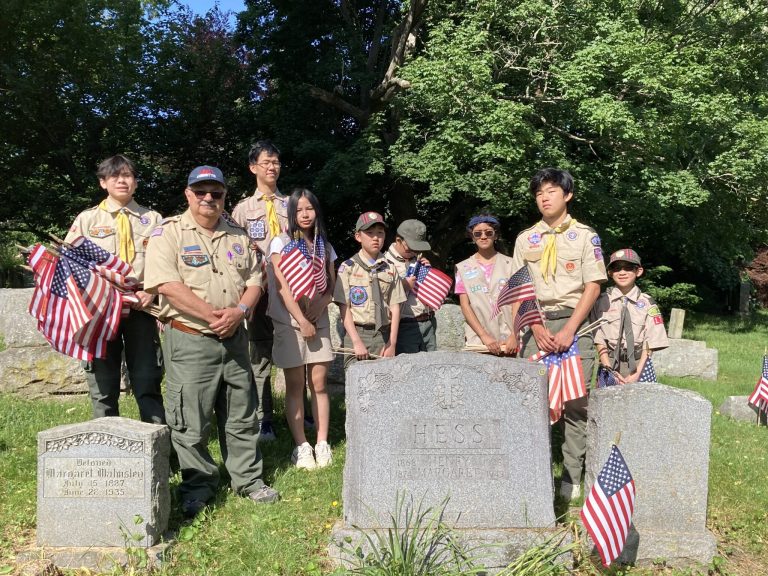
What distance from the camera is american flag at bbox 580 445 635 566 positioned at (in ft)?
12.2

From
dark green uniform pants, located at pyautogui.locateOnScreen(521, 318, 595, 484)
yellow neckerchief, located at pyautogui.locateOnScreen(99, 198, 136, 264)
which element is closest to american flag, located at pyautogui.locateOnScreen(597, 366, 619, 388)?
Answer: dark green uniform pants, located at pyautogui.locateOnScreen(521, 318, 595, 484)

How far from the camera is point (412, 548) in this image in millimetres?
3594

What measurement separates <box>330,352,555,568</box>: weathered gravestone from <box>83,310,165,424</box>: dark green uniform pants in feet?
5.18

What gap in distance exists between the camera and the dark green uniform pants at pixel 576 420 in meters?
4.81

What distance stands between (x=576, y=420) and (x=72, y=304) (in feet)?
11.6

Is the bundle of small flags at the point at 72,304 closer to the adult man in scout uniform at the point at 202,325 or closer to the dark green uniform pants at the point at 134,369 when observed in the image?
the dark green uniform pants at the point at 134,369

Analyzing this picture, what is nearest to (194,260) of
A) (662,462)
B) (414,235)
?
(414,235)

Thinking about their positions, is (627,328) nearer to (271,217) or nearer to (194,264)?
(271,217)

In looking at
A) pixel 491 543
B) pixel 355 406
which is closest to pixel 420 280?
pixel 355 406

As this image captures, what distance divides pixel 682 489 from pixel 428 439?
1539 mm

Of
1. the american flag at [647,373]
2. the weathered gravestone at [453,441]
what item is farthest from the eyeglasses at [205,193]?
the american flag at [647,373]

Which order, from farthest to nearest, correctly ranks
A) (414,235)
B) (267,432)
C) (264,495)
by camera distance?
(267,432) → (414,235) → (264,495)

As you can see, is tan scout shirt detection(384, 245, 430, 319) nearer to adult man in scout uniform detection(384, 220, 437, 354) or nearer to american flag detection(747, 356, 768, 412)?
adult man in scout uniform detection(384, 220, 437, 354)

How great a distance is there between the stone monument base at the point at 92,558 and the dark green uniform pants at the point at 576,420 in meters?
2.78
